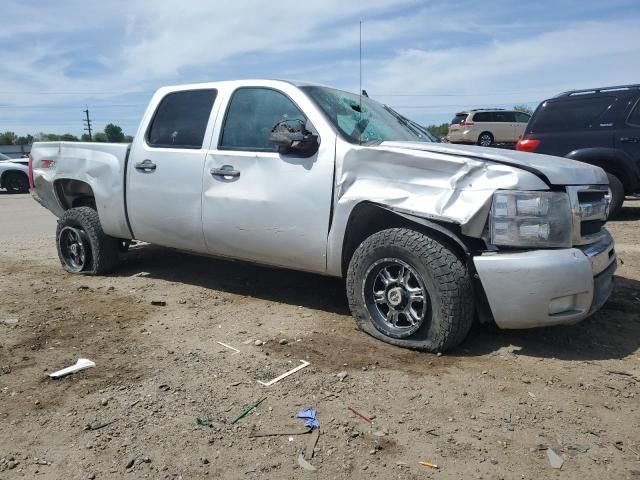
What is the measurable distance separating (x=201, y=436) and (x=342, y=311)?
208 centimetres

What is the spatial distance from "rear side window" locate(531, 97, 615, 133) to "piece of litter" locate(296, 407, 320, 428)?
303 inches

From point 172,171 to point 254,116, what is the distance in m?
0.93

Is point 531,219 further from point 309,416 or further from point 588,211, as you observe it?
point 309,416

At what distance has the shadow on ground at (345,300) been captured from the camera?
378 cm

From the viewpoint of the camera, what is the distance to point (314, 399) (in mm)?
3129

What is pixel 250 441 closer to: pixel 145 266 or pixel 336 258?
pixel 336 258

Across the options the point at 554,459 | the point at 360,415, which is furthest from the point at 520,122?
the point at 554,459

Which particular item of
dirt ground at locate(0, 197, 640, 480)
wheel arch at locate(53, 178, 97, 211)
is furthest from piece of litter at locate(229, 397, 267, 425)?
wheel arch at locate(53, 178, 97, 211)

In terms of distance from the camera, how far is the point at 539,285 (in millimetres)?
3336

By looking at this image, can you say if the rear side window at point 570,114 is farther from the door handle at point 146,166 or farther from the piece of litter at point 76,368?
the piece of litter at point 76,368

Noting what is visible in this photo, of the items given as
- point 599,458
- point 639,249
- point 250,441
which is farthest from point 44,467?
point 639,249

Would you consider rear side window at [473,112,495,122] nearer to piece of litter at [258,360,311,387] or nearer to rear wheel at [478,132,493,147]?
rear wheel at [478,132,493,147]

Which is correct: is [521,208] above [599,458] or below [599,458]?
above

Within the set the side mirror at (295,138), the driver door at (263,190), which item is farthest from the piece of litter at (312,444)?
the side mirror at (295,138)
